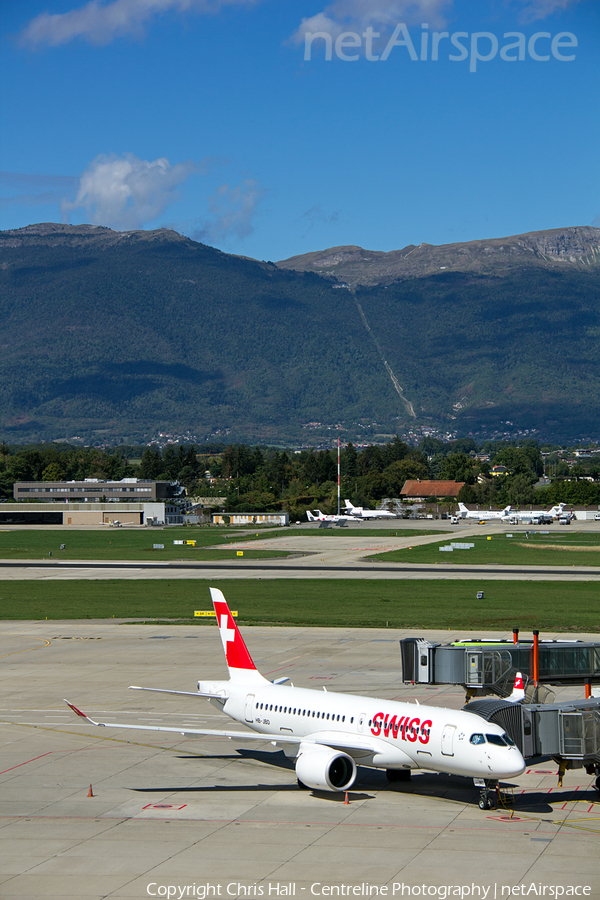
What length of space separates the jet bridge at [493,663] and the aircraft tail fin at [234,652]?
296 inches

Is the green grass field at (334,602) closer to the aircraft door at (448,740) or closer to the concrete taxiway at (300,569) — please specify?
the concrete taxiway at (300,569)

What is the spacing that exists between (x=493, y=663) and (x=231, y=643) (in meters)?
11.8

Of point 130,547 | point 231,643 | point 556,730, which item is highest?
point 231,643

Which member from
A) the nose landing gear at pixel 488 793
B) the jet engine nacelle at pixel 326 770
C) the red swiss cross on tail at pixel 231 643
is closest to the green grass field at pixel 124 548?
the red swiss cross on tail at pixel 231 643

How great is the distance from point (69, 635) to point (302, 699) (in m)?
41.7

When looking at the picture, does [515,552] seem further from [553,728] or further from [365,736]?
[553,728]

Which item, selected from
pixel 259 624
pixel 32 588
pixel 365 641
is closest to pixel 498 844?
pixel 365 641

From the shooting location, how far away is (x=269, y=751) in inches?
1597

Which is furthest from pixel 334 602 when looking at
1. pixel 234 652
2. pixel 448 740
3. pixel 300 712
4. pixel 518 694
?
pixel 448 740

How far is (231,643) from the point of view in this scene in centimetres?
3916

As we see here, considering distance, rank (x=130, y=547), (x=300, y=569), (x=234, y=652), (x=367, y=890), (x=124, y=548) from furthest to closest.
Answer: (x=130, y=547)
(x=124, y=548)
(x=300, y=569)
(x=234, y=652)
(x=367, y=890)

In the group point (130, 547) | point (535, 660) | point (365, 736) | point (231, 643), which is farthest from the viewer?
point (130, 547)

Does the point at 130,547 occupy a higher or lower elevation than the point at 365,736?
lower

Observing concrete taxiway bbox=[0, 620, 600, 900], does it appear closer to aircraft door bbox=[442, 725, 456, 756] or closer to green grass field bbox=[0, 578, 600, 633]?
aircraft door bbox=[442, 725, 456, 756]
